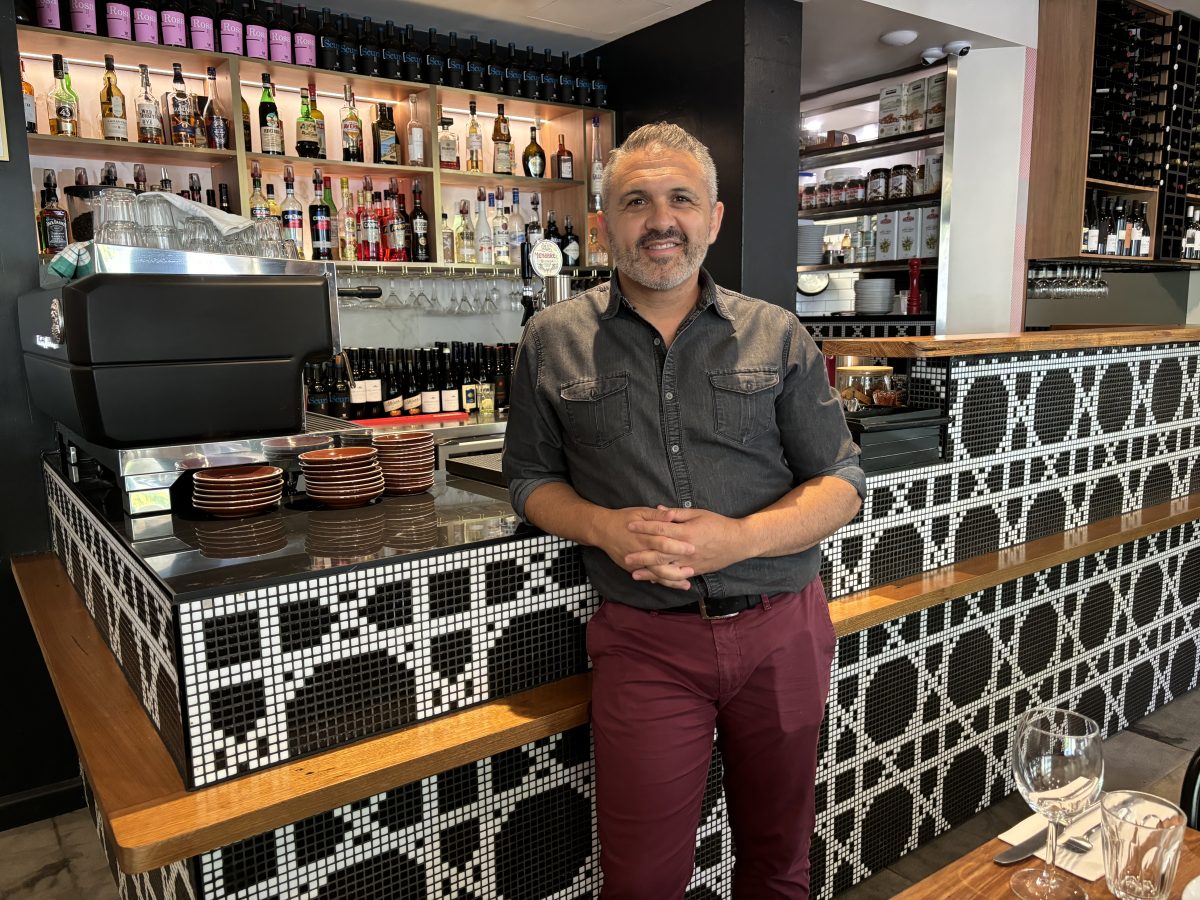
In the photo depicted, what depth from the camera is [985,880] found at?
1.06 meters

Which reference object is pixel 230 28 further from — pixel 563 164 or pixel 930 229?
pixel 930 229

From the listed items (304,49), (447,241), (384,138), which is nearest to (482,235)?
(447,241)

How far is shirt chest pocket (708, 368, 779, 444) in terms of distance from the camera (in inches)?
63.6

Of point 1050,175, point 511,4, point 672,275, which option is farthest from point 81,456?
point 1050,175

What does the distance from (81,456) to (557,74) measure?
3.21 meters

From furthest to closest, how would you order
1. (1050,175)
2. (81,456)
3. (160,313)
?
1. (1050,175)
2. (81,456)
3. (160,313)

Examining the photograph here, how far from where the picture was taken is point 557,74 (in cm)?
461

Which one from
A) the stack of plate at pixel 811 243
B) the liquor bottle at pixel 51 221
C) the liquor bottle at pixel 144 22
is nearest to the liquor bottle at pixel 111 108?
the liquor bottle at pixel 144 22

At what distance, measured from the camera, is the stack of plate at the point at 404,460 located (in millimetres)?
1919

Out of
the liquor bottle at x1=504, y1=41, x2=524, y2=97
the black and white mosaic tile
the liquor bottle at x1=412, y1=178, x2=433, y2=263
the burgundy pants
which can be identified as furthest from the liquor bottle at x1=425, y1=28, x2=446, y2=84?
the burgundy pants

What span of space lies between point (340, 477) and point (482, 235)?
119 inches

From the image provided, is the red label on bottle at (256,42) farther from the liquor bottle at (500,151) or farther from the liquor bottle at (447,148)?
the liquor bottle at (500,151)

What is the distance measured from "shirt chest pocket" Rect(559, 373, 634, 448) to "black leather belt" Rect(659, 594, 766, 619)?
1.10 ft

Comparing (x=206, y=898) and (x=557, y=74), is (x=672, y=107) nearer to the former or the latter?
(x=557, y=74)
